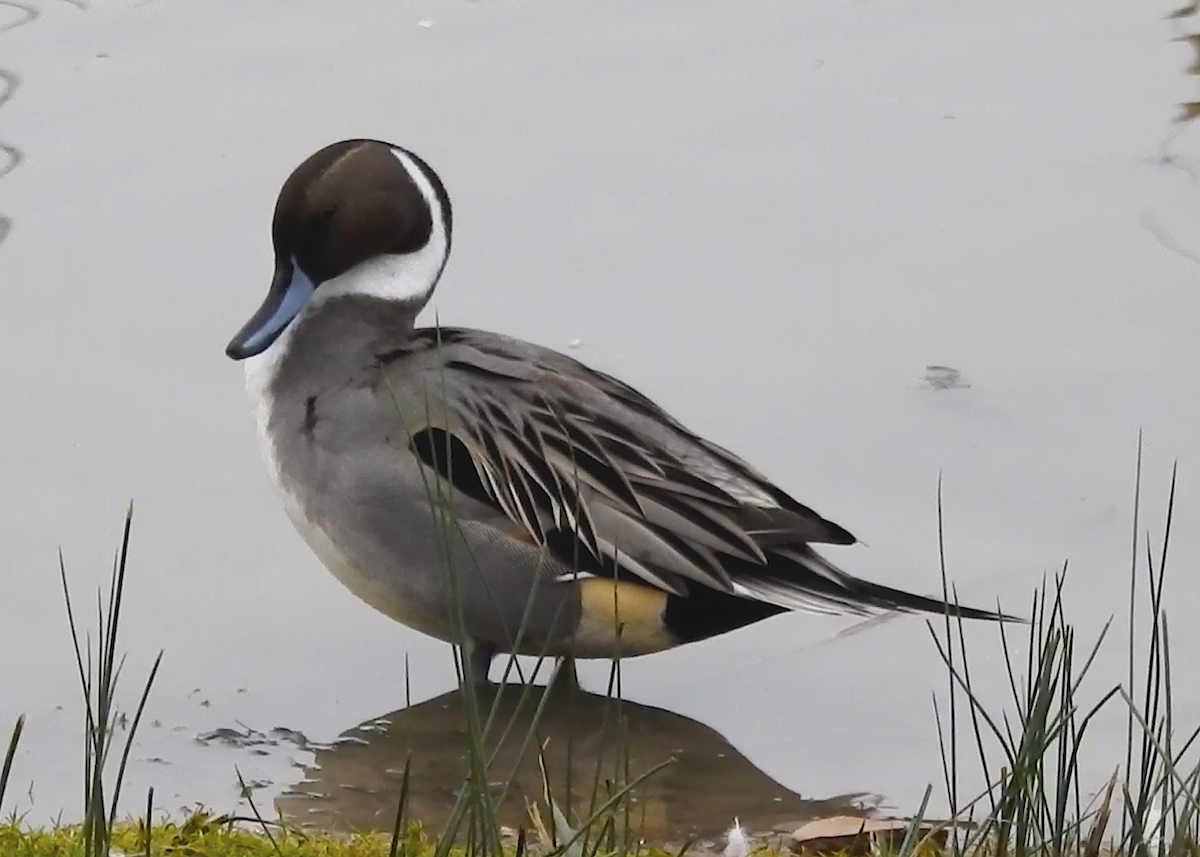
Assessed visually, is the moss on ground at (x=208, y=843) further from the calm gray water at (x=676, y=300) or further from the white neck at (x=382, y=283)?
the white neck at (x=382, y=283)

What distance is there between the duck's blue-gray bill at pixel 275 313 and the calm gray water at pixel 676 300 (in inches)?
20.9

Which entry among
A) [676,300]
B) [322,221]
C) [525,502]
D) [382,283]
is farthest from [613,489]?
[676,300]

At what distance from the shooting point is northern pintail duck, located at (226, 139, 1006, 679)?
4.27m

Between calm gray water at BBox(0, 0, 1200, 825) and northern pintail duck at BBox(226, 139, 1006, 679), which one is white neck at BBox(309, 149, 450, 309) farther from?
calm gray water at BBox(0, 0, 1200, 825)

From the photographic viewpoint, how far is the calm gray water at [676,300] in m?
4.46

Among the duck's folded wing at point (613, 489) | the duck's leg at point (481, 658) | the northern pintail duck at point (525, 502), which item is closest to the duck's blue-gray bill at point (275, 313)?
the northern pintail duck at point (525, 502)

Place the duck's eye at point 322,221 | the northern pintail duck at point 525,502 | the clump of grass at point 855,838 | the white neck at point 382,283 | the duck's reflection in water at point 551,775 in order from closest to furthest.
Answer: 1. the clump of grass at point 855,838
2. the duck's reflection in water at point 551,775
3. the northern pintail duck at point 525,502
4. the white neck at point 382,283
5. the duck's eye at point 322,221

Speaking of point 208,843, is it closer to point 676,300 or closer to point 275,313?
point 275,313

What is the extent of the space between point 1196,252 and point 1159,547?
1.54 m

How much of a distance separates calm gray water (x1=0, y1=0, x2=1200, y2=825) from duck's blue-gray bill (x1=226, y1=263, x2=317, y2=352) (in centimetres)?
53

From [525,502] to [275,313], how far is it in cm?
67

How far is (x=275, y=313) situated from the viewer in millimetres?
4586

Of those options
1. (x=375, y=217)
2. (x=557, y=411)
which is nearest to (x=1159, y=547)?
(x=557, y=411)

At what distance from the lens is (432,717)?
14.3ft
